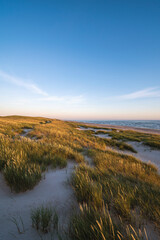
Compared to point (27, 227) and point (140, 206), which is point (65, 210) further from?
point (140, 206)

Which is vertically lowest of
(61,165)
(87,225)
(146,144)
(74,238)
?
(146,144)

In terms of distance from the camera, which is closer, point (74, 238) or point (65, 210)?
point (74, 238)

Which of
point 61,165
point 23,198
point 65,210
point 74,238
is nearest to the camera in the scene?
point 74,238

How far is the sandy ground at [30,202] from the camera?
4.25 feet

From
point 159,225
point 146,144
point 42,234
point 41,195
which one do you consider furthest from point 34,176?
point 146,144

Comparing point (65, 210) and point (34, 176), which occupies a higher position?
point (34, 176)

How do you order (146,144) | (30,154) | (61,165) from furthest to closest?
(146,144)
(30,154)
(61,165)

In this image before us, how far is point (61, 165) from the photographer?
346 centimetres

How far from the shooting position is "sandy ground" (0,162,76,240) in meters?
1.30

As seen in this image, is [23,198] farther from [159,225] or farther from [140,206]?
[159,225]

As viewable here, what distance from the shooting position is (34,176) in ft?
7.79

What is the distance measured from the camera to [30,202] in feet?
6.08

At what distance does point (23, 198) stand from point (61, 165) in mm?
1567

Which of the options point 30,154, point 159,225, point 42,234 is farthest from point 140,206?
point 30,154
